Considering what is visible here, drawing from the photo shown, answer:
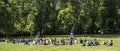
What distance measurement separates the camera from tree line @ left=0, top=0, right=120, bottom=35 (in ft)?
245

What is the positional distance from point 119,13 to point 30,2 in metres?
24.0

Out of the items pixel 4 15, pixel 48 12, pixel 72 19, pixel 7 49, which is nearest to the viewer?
pixel 7 49

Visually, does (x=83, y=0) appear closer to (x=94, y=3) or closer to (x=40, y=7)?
(x=94, y=3)

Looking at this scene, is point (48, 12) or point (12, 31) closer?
point (12, 31)

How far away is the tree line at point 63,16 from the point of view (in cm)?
7462

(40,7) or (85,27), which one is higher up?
(40,7)

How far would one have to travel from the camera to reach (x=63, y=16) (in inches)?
2990

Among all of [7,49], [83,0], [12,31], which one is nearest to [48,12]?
[83,0]

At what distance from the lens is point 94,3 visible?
275 ft

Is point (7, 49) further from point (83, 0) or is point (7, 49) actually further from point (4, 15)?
point (83, 0)

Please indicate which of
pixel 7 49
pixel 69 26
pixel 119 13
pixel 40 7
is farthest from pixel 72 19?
pixel 7 49

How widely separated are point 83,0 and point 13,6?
19041 millimetres

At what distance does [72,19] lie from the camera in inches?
2938

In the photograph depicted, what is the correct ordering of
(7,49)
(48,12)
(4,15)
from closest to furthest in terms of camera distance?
(7,49) < (4,15) < (48,12)
